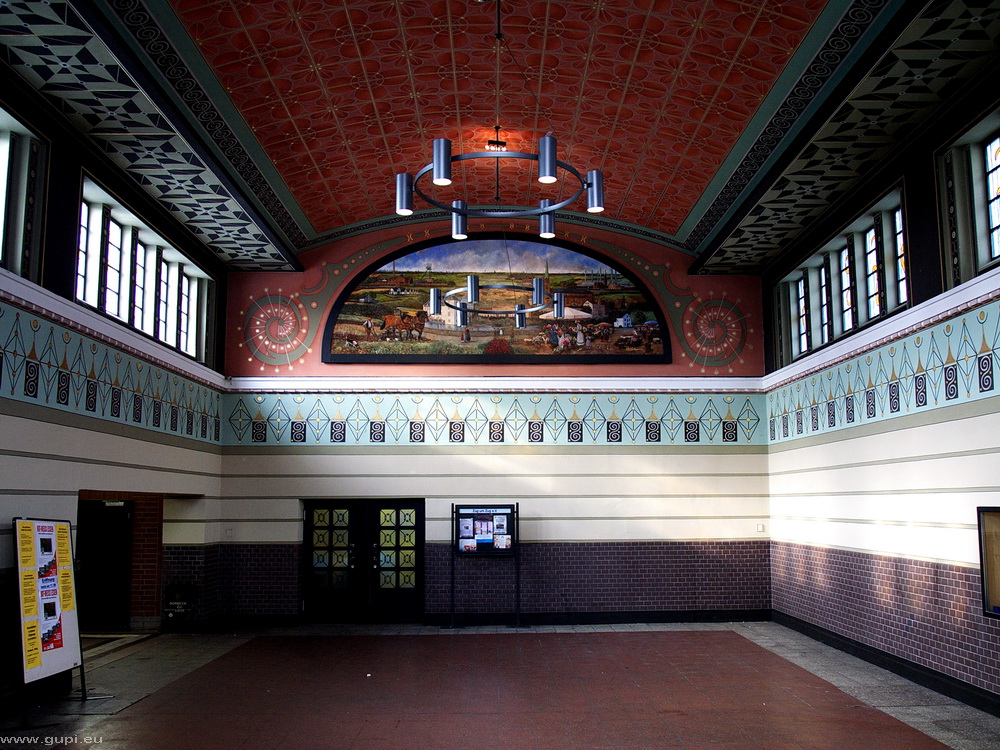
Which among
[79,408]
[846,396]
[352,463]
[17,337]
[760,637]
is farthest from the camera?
[352,463]

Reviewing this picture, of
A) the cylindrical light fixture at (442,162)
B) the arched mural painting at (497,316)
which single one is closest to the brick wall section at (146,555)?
the arched mural painting at (497,316)

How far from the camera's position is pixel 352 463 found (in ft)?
45.9

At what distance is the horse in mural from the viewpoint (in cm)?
1435

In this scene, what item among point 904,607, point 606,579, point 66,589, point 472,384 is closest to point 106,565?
point 66,589

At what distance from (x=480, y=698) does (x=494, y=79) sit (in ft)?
22.7

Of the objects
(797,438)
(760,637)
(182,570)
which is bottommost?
(760,637)

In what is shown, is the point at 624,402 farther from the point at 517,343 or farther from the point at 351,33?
the point at 351,33

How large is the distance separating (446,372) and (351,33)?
21.3 ft

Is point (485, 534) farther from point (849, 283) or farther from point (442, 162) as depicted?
point (442, 162)

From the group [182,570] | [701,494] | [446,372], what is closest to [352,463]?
[446,372]

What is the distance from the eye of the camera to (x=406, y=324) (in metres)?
14.4

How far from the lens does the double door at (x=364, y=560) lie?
45.5 feet

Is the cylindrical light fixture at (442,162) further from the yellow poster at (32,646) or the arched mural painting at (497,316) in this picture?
the arched mural painting at (497,316)

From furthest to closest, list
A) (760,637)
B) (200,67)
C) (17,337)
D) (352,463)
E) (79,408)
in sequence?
(352,463) → (760,637) → (79,408) → (200,67) → (17,337)
